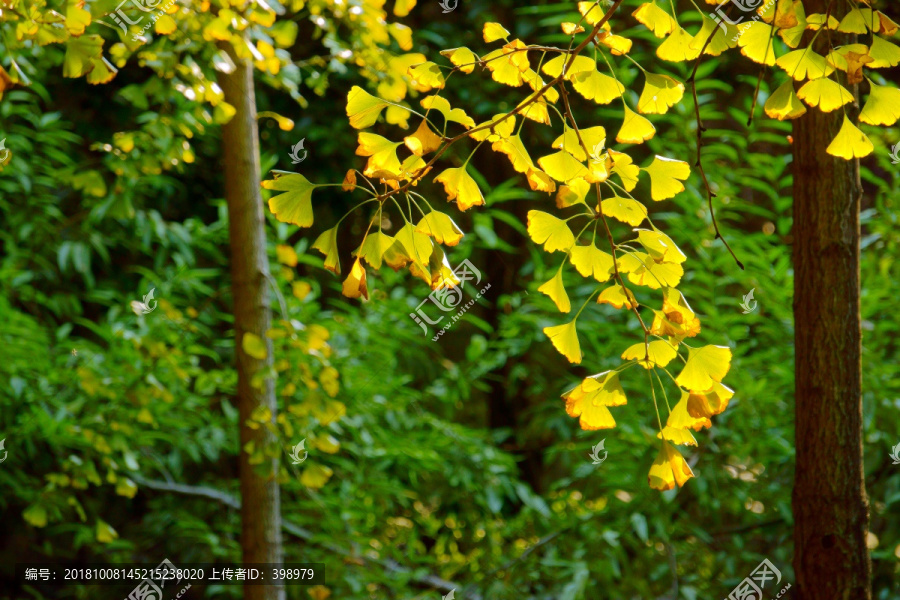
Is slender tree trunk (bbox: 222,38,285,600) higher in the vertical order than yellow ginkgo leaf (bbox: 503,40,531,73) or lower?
lower

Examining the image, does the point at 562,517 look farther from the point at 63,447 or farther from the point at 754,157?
the point at 63,447

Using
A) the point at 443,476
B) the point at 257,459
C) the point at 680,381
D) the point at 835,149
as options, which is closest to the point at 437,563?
the point at 443,476

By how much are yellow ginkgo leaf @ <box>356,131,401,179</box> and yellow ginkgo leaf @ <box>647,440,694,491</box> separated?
0.93ft

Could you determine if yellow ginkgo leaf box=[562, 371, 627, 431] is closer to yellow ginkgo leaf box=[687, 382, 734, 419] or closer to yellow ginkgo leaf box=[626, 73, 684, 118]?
yellow ginkgo leaf box=[687, 382, 734, 419]

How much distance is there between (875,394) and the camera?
1.29 meters

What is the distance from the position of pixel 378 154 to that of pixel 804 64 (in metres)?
0.31

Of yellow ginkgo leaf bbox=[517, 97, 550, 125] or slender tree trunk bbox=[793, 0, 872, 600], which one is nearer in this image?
yellow ginkgo leaf bbox=[517, 97, 550, 125]

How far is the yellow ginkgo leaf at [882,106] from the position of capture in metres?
0.56

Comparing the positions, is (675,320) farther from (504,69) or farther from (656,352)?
(504,69)

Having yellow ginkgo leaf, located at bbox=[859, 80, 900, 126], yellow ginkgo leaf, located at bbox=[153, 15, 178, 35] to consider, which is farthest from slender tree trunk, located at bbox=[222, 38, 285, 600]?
yellow ginkgo leaf, located at bbox=[859, 80, 900, 126]

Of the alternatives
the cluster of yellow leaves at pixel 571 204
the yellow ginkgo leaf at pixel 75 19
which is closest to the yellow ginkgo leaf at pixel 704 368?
the cluster of yellow leaves at pixel 571 204

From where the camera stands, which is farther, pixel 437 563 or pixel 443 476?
pixel 443 476

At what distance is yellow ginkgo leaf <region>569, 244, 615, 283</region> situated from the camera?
23.6 inches

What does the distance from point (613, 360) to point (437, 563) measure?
0.54 m
